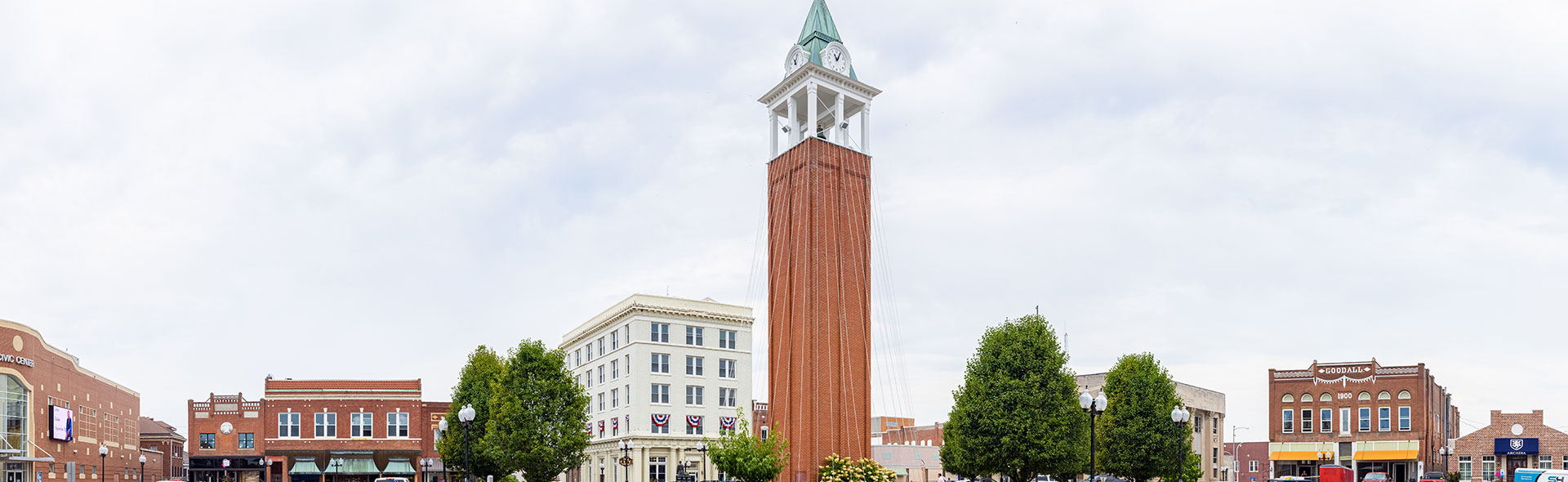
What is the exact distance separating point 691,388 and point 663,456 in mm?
5488

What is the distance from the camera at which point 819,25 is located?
64.1 m

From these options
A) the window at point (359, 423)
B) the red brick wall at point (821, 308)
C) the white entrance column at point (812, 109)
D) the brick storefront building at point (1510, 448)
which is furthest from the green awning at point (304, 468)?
the brick storefront building at point (1510, 448)

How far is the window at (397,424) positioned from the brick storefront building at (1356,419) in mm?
62812

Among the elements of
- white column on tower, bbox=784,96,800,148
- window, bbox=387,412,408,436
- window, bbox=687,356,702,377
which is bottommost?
window, bbox=387,412,408,436

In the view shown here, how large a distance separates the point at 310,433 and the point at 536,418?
106 ft

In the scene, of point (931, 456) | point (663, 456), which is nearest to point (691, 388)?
point (663, 456)

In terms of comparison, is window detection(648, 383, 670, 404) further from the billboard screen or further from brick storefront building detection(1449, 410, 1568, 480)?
brick storefront building detection(1449, 410, 1568, 480)

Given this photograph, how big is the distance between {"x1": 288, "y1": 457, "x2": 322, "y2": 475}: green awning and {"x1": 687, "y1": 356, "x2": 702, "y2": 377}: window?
2778 cm

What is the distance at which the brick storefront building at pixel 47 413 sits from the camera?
60.2m

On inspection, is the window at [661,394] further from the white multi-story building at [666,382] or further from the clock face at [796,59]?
the clock face at [796,59]

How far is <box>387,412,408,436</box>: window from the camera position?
8631cm

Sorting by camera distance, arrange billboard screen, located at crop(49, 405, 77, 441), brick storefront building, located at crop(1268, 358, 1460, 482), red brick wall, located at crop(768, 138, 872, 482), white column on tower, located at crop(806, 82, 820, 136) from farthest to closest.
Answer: brick storefront building, located at crop(1268, 358, 1460, 482), billboard screen, located at crop(49, 405, 77, 441), white column on tower, located at crop(806, 82, 820, 136), red brick wall, located at crop(768, 138, 872, 482)

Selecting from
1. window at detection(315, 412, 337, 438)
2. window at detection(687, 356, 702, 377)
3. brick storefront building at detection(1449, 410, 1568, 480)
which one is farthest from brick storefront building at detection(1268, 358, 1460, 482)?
window at detection(315, 412, 337, 438)

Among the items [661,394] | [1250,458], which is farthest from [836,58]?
[1250,458]
